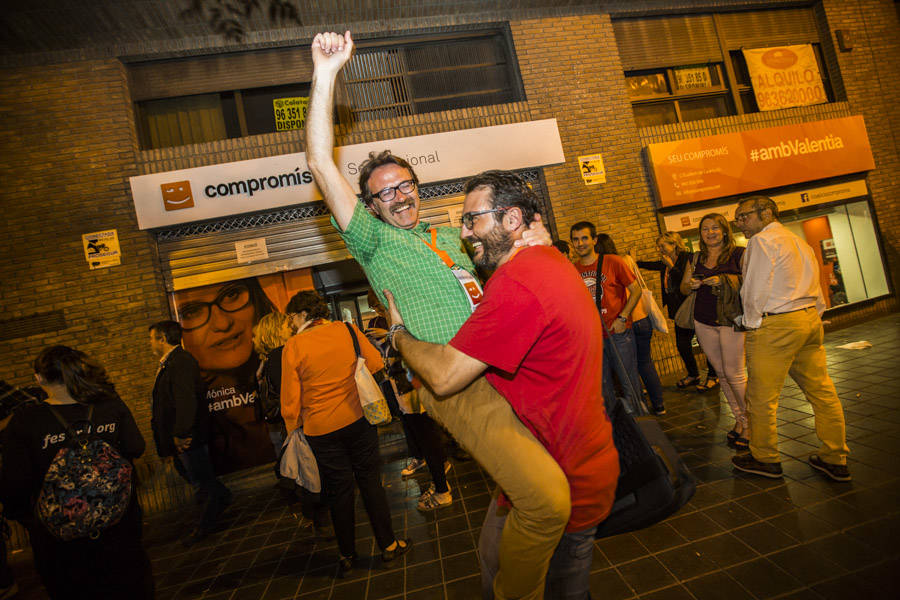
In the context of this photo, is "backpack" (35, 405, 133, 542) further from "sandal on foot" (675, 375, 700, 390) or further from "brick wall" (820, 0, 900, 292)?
"brick wall" (820, 0, 900, 292)

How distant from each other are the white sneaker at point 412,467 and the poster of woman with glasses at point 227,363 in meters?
2.37

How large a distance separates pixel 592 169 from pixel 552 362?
694 cm

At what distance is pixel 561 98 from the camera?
7512 millimetres

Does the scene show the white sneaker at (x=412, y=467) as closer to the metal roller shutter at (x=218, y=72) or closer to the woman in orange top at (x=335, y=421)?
the woman in orange top at (x=335, y=421)

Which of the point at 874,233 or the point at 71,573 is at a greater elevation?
the point at 874,233

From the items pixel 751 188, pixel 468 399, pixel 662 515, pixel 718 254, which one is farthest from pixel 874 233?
pixel 468 399

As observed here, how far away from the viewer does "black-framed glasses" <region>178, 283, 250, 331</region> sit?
6.41 metres

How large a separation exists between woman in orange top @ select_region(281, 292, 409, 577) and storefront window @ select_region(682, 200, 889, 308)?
8.81 m

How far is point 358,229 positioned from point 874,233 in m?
11.7

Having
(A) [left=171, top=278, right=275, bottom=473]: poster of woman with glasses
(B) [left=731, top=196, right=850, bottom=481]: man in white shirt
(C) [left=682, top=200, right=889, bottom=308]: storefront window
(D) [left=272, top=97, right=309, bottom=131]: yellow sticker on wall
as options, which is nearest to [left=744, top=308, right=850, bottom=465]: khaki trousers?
(B) [left=731, top=196, right=850, bottom=481]: man in white shirt

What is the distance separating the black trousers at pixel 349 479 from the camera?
3428 millimetres

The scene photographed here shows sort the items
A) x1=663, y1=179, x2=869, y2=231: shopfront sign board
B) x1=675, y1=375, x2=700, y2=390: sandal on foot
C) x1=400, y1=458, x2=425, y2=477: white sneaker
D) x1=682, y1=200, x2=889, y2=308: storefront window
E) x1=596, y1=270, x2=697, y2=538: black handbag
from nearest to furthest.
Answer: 1. x1=596, y1=270, x2=697, y2=538: black handbag
2. x1=400, y1=458, x2=425, y2=477: white sneaker
3. x1=675, y1=375, x2=700, y2=390: sandal on foot
4. x1=663, y1=179, x2=869, y2=231: shopfront sign board
5. x1=682, y1=200, x2=889, y2=308: storefront window

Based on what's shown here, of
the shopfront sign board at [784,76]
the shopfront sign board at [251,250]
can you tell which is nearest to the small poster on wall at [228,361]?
the shopfront sign board at [251,250]

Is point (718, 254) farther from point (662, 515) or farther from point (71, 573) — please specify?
point (71, 573)
